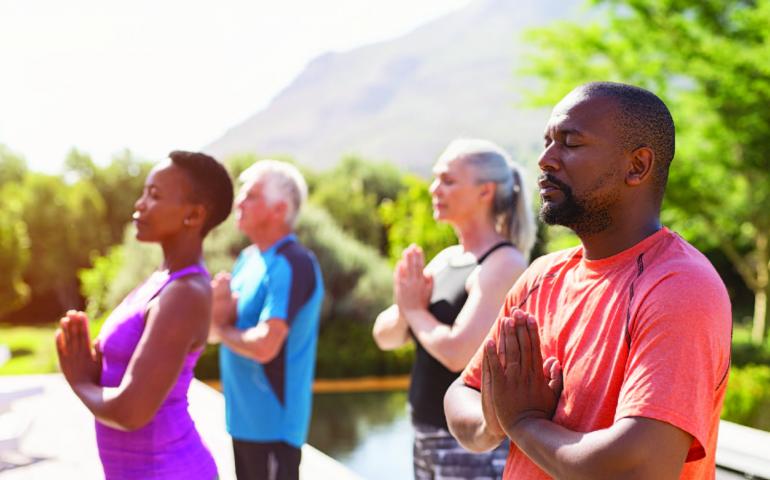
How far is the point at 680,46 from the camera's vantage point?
13.3 metres

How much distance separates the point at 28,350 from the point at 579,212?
69.7ft

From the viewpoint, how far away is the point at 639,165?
1271mm

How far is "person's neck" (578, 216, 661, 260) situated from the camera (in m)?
1.28

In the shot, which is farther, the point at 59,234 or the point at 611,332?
the point at 59,234

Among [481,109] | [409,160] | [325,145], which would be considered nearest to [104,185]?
[409,160]

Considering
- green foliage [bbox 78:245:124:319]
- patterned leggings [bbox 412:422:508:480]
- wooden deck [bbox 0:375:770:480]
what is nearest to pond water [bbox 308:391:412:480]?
wooden deck [bbox 0:375:770:480]

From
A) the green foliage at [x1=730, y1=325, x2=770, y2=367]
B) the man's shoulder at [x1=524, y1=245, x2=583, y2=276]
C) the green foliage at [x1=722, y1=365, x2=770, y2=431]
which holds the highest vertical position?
the man's shoulder at [x1=524, y1=245, x2=583, y2=276]

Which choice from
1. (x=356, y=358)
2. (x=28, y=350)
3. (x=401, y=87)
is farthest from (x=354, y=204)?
(x=401, y=87)

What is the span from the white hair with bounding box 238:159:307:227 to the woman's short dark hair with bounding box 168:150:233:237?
120 centimetres

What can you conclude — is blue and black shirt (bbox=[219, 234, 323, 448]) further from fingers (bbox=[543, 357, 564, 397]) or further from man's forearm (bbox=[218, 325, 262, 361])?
fingers (bbox=[543, 357, 564, 397])

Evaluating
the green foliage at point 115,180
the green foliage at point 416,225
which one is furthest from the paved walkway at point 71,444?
the green foliage at point 115,180

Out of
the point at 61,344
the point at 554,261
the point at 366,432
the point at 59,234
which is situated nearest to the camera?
the point at 554,261

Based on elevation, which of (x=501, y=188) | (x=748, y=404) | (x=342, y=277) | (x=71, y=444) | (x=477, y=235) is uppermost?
(x=501, y=188)

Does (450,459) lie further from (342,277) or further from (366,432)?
(342,277)
